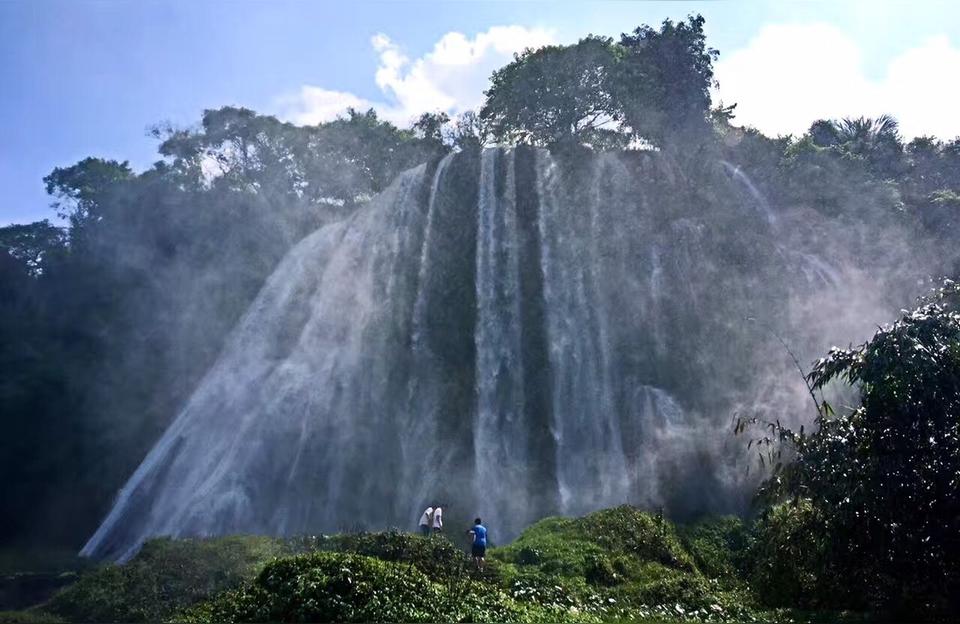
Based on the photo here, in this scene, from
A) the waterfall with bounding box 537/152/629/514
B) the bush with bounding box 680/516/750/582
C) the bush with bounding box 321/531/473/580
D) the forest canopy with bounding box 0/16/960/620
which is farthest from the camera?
the forest canopy with bounding box 0/16/960/620

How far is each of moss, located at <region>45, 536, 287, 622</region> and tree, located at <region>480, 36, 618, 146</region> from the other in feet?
92.1

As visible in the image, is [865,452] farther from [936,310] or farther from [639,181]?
[639,181]

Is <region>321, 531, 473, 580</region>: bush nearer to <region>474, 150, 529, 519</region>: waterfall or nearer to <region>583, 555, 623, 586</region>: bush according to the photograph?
<region>583, 555, 623, 586</region>: bush

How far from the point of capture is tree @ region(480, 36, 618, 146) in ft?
136

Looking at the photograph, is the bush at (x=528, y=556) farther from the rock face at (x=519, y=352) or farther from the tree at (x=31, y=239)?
the tree at (x=31, y=239)

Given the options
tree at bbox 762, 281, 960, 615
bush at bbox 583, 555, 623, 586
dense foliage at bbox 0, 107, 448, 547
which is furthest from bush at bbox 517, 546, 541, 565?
dense foliage at bbox 0, 107, 448, 547

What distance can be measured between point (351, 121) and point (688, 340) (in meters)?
Answer: 33.5

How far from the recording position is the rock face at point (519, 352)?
27234 millimetres

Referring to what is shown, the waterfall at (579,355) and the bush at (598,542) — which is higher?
the waterfall at (579,355)

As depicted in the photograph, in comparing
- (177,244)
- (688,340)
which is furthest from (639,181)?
(177,244)

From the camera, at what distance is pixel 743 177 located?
35.7 metres

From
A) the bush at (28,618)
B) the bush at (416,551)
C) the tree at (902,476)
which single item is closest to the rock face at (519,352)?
the bush at (416,551)

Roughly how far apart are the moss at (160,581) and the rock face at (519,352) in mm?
8185

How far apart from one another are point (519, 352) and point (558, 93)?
61.0 feet
